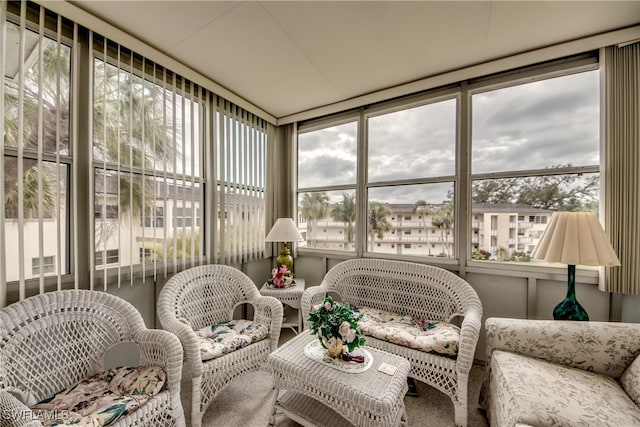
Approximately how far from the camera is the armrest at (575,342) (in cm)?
136

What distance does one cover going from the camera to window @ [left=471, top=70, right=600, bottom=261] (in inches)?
77.7

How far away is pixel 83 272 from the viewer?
1722mm

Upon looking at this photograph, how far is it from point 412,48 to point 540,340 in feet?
7.24

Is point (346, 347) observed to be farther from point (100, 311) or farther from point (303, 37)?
point (303, 37)

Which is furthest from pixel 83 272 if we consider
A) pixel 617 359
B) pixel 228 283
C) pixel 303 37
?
pixel 617 359

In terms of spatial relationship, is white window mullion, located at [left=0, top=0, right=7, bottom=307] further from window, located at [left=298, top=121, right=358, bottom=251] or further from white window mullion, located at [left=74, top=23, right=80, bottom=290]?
window, located at [left=298, top=121, right=358, bottom=251]

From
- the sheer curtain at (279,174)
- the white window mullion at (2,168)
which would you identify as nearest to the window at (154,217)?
the white window mullion at (2,168)

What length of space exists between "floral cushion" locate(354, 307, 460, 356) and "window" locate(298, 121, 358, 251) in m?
0.95

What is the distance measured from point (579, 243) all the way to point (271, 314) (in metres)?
2.16

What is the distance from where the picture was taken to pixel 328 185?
318 cm

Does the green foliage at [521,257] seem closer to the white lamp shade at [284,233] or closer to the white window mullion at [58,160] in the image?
the white lamp shade at [284,233]

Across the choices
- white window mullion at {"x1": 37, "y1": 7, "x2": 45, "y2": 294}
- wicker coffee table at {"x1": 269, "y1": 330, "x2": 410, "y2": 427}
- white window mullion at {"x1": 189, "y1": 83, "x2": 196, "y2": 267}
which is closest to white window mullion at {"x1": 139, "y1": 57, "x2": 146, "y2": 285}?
white window mullion at {"x1": 189, "y1": 83, "x2": 196, "y2": 267}

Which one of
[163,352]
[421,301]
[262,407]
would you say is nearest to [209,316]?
[163,352]

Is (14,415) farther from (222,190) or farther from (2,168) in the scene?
(222,190)
